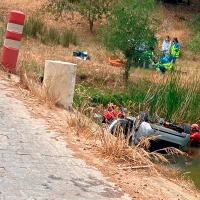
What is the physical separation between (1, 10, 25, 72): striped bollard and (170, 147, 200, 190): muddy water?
13.4 feet

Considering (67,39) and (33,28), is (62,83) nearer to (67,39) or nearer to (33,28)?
(67,39)

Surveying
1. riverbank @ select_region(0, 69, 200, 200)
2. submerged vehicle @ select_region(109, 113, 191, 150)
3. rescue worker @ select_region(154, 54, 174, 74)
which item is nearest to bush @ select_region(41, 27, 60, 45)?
rescue worker @ select_region(154, 54, 174, 74)

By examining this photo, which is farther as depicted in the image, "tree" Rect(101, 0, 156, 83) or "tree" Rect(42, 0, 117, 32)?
"tree" Rect(42, 0, 117, 32)

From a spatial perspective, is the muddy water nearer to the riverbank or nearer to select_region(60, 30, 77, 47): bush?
the riverbank

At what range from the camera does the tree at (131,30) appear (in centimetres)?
1706

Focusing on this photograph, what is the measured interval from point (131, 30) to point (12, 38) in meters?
6.08

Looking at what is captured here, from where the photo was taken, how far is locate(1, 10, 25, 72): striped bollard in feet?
38.2

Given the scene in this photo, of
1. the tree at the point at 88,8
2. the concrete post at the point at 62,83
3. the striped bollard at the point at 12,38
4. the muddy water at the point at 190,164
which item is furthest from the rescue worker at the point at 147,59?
the tree at the point at 88,8

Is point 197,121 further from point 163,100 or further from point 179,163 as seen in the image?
point 179,163

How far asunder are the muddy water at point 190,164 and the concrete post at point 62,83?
2193 millimetres

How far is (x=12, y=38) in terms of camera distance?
11742 millimetres

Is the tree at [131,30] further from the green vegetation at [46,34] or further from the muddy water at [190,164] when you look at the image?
the muddy water at [190,164]

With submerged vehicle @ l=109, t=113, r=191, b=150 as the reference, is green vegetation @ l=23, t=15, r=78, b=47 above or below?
above

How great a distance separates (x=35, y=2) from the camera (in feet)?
119
